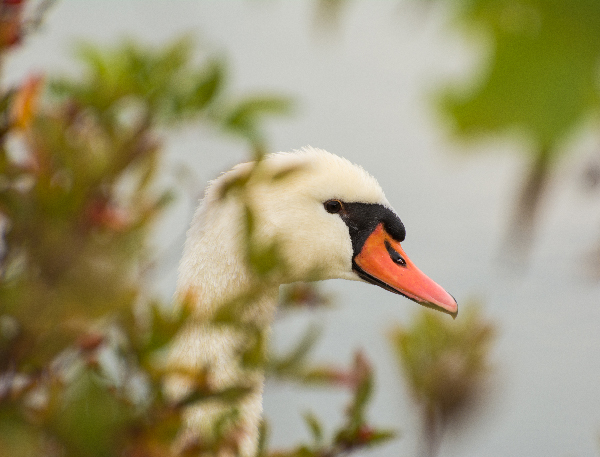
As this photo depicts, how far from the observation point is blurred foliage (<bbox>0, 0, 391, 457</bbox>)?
79cm

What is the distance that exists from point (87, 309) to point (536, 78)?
574 mm

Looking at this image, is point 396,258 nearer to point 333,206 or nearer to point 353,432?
point 333,206

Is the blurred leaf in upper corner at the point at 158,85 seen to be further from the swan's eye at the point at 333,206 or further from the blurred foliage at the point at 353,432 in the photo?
the swan's eye at the point at 333,206

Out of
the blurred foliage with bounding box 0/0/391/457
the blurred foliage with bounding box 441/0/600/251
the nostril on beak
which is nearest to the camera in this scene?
the blurred foliage with bounding box 441/0/600/251

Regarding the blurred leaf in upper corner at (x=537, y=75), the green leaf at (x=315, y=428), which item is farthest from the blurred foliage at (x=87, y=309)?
the blurred leaf in upper corner at (x=537, y=75)

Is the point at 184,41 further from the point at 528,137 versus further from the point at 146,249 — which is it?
the point at 528,137

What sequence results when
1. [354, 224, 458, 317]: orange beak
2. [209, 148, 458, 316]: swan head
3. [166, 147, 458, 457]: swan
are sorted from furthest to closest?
[354, 224, 458, 317]: orange beak → [209, 148, 458, 316]: swan head → [166, 147, 458, 457]: swan

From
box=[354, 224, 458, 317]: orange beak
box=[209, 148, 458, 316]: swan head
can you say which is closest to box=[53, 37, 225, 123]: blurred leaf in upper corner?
box=[209, 148, 458, 316]: swan head

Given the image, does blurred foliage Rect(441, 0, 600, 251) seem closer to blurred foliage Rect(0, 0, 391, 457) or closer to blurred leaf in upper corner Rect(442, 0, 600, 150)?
blurred leaf in upper corner Rect(442, 0, 600, 150)

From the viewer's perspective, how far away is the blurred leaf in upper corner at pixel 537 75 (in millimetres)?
520

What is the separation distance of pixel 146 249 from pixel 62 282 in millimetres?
163

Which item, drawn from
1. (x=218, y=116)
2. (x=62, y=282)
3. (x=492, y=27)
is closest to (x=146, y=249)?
(x=62, y=282)

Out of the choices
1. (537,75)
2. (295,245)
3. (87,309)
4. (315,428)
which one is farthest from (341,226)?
(537,75)

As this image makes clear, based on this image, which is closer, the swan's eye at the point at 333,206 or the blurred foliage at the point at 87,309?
the blurred foliage at the point at 87,309
